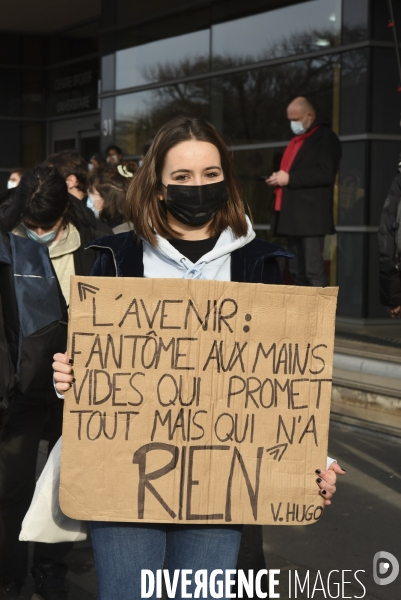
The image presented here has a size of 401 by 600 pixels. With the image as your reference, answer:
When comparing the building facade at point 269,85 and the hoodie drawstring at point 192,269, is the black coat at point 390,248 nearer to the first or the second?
the building facade at point 269,85

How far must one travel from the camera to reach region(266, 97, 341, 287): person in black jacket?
8773 mm

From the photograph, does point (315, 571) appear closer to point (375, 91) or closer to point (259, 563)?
point (259, 563)

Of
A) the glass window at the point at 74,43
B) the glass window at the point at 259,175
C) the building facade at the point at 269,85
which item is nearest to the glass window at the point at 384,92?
the building facade at the point at 269,85

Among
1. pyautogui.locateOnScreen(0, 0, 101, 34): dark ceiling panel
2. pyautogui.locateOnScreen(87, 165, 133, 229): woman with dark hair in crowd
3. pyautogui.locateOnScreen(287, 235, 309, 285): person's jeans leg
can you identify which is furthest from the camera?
pyautogui.locateOnScreen(0, 0, 101, 34): dark ceiling panel

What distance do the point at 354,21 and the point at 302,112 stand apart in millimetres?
2069

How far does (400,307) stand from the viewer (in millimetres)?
6000

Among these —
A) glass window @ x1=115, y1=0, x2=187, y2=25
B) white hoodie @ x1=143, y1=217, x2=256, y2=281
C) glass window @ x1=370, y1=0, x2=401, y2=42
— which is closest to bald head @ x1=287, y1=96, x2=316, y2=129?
glass window @ x1=370, y1=0, x2=401, y2=42

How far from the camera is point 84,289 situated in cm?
267

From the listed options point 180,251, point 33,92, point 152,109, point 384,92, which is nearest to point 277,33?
point 384,92

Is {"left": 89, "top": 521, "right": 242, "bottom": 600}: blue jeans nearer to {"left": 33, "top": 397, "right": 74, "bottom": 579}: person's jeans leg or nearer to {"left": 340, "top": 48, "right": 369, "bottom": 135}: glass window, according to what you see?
{"left": 33, "top": 397, "right": 74, "bottom": 579}: person's jeans leg

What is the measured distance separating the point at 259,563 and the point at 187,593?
115cm

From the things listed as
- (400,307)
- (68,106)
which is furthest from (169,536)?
(68,106)

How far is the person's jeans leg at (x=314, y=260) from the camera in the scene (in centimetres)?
901

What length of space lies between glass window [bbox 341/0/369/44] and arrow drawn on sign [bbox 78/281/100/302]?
820 cm
